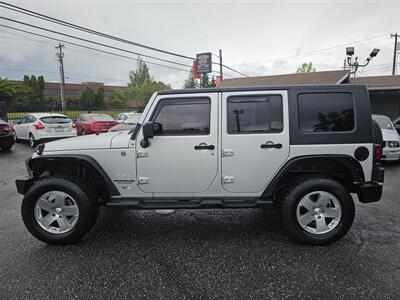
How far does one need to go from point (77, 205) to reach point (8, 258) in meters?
0.90

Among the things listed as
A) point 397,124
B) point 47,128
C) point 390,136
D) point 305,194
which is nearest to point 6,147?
point 47,128

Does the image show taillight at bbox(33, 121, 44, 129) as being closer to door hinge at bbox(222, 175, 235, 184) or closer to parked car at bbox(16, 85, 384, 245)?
parked car at bbox(16, 85, 384, 245)

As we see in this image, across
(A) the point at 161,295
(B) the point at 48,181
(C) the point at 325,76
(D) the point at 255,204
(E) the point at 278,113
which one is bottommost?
(A) the point at 161,295

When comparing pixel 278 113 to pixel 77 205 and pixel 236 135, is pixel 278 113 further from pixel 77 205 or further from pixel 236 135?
pixel 77 205

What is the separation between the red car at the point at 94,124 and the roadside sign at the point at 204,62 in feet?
65.0

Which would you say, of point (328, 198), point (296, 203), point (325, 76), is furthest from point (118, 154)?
point (325, 76)

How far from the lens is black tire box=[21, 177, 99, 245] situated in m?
3.16

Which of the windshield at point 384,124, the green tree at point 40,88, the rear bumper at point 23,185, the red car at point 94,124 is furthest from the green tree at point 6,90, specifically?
the windshield at point 384,124

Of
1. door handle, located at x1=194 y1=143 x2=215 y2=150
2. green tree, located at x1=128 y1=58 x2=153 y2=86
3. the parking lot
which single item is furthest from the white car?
green tree, located at x1=128 y1=58 x2=153 y2=86

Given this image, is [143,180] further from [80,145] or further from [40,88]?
[40,88]

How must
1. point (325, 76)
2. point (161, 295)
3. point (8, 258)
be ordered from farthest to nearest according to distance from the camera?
point (325, 76)
point (8, 258)
point (161, 295)

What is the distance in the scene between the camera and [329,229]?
3.16m

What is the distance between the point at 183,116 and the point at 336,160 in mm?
1944

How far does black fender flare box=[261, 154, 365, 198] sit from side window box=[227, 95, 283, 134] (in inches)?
17.0
